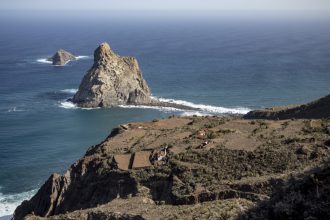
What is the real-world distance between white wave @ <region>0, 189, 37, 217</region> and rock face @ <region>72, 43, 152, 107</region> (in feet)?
141

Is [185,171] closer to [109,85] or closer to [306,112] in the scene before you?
[306,112]

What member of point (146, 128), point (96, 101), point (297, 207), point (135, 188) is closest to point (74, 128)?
point (96, 101)

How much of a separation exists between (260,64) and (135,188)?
114 metres

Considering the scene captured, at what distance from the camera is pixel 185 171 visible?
29766 mm

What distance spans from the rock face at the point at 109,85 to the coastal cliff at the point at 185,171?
55.5 meters

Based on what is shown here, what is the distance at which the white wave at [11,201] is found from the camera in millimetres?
49781

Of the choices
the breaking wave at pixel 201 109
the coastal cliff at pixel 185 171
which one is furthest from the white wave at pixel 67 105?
the coastal cliff at pixel 185 171

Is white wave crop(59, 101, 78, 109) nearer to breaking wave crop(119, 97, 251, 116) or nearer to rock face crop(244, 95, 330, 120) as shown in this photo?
breaking wave crop(119, 97, 251, 116)

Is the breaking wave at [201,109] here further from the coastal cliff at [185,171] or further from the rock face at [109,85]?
the coastal cliff at [185,171]

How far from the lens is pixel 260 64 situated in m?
139

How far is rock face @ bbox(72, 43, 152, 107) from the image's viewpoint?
9706cm

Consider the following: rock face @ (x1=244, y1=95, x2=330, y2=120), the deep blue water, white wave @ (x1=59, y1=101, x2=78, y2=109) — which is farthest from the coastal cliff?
white wave @ (x1=59, y1=101, x2=78, y2=109)

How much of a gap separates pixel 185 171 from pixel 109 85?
2753 inches

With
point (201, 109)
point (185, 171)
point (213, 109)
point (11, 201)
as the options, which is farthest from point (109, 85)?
point (185, 171)
